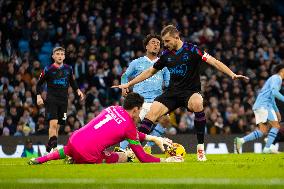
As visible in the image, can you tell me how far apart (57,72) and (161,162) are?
5.62 m

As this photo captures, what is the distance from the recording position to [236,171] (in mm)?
10258

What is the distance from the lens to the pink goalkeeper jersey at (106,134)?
11.3 m

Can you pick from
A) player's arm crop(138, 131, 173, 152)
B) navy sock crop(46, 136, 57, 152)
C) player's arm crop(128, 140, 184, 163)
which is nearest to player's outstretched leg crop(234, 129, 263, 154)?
navy sock crop(46, 136, 57, 152)

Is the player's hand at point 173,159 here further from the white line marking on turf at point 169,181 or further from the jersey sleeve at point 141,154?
the white line marking on turf at point 169,181

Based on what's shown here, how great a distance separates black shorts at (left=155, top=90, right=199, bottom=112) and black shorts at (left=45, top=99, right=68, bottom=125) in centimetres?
422

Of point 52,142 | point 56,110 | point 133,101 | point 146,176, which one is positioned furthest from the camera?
point 56,110

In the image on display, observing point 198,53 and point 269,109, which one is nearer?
point 198,53

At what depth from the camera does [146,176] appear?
948cm

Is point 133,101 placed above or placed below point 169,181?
above

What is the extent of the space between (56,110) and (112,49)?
1038 cm

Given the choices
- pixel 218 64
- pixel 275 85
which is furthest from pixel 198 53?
pixel 275 85

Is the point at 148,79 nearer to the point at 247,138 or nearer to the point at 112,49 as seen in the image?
the point at 247,138

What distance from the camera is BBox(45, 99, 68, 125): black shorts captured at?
55.4 feet

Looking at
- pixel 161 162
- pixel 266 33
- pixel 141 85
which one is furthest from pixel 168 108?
pixel 266 33
